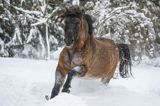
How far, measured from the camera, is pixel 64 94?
530 centimetres

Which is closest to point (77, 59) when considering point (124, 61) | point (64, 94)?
point (64, 94)

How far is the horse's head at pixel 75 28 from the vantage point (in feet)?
19.4

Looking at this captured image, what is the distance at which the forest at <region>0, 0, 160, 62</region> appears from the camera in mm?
13742

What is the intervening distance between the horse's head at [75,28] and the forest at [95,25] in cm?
679

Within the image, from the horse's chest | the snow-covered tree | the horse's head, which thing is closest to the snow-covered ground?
the horse's chest

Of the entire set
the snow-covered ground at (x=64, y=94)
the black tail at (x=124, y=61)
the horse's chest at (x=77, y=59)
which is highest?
the horse's chest at (x=77, y=59)

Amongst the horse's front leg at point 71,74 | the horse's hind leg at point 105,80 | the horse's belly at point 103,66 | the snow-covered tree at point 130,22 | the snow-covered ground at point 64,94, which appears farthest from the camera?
the snow-covered tree at point 130,22

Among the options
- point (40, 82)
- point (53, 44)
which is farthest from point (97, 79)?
point (53, 44)

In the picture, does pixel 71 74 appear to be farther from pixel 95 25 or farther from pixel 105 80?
pixel 95 25

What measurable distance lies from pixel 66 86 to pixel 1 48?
8734mm

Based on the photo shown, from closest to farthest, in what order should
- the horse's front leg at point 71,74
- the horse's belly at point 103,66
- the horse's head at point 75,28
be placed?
the horse's head at point 75,28 → the horse's front leg at point 71,74 → the horse's belly at point 103,66

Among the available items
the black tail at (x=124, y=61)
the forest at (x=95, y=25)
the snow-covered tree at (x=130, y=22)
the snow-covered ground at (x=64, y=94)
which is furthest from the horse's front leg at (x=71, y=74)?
the snow-covered tree at (x=130, y=22)

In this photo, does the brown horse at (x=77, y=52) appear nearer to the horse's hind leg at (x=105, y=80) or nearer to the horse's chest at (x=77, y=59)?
the horse's chest at (x=77, y=59)

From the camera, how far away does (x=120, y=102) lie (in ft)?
18.9
